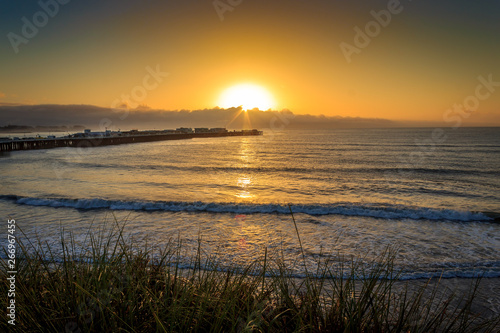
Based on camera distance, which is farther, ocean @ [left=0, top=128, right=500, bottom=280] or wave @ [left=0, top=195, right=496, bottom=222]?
wave @ [left=0, top=195, right=496, bottom=222]

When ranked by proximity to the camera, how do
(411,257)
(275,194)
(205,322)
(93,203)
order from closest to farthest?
→ 1. (205,322)
2. (411,257)
3. (93,203)
4. (275,194)

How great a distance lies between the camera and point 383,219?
11.0 m

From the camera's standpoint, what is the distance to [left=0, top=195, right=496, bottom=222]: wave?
11406 mm

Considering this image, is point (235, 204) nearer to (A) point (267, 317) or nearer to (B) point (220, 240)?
(B) point (220, 240)

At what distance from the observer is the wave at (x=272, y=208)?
11.4 metres

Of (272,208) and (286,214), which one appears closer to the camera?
(286,214)

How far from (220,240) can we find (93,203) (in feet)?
25.8

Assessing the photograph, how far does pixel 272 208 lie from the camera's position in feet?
40.3

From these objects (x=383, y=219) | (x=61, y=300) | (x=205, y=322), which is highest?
(x=61, y=300)

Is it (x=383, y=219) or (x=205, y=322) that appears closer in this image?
(x=205, y=322)

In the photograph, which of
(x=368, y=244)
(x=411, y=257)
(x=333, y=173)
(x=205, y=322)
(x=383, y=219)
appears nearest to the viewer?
(x=205, y=322)

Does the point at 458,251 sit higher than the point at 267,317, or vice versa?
the point at 267,317

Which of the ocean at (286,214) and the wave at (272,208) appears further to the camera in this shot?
the wave at (272,208)

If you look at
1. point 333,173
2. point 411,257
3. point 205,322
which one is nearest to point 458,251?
point 411,257
